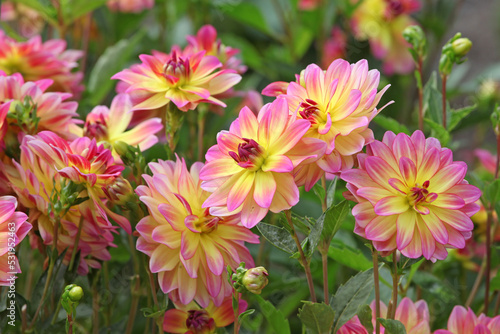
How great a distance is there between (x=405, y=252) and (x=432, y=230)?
3 cm

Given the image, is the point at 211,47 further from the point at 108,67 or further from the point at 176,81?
the point at 108,67

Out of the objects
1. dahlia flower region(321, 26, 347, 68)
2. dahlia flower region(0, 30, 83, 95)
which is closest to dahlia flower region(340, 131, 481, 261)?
dahlia flower region(0, 30, 83, 95)

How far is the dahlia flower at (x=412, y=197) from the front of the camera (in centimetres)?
41

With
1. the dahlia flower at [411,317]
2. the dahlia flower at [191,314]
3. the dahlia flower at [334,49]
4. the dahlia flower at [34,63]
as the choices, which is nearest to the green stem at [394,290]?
the dahlia flower at [411,317]

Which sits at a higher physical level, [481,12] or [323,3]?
[323,3]

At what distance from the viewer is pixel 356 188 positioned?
43 cm

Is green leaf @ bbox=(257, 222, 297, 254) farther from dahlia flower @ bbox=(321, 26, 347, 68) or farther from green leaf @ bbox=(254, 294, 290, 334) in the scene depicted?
dahlia flower @ bbox=(321, 26, 347, 68)

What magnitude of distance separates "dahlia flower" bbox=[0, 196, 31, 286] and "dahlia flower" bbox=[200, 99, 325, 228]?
0.47ft

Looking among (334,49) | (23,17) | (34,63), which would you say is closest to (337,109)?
(34,63)

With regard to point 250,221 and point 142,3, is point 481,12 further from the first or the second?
point 250,221

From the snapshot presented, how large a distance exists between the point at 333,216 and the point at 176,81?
0.19m

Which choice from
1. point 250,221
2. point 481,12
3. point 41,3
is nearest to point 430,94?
point 250,221

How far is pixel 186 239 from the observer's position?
0.45m

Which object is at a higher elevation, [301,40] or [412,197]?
[412,197]
